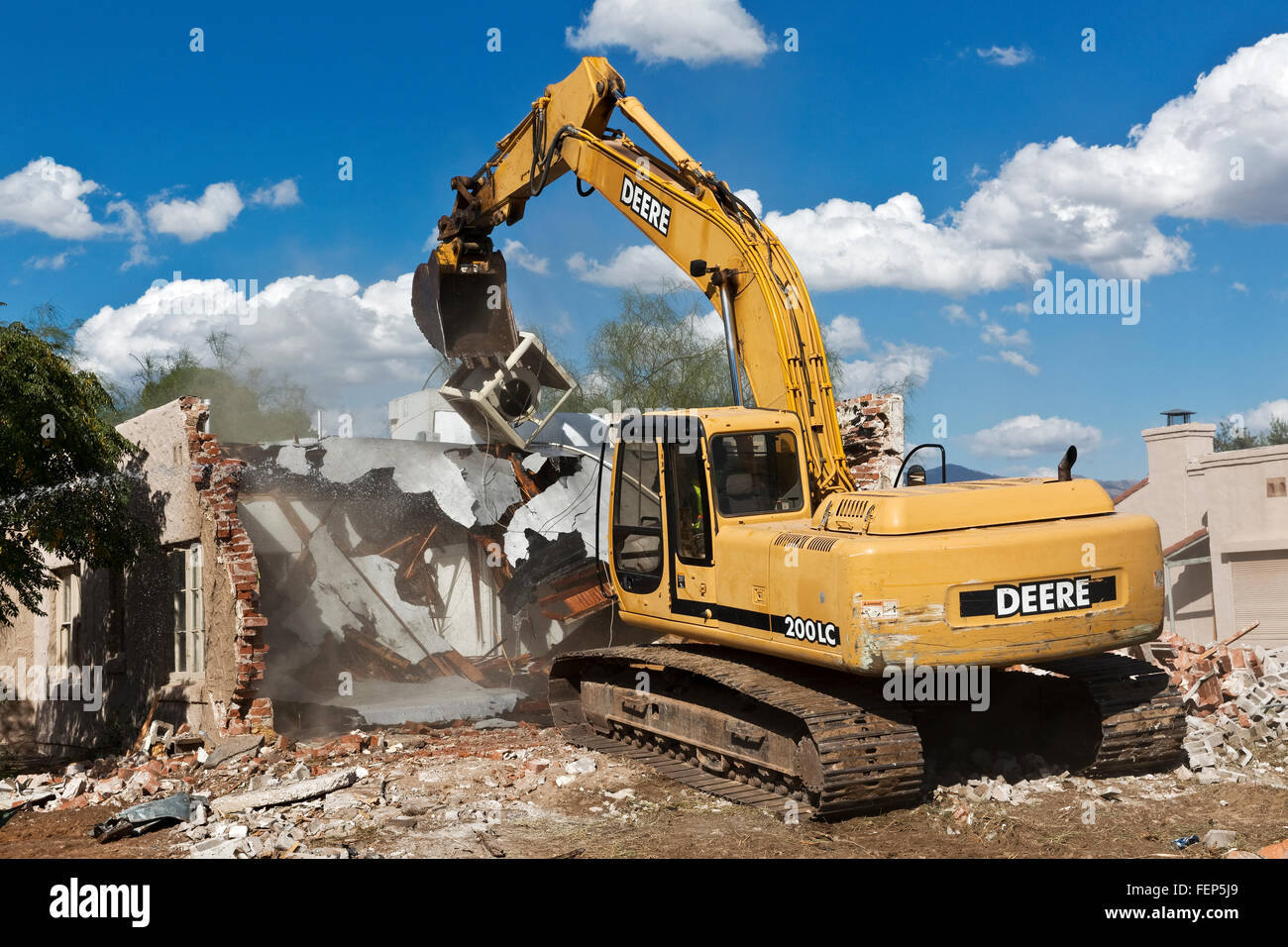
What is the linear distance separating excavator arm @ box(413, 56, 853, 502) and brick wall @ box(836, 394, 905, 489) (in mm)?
Answer: 3849

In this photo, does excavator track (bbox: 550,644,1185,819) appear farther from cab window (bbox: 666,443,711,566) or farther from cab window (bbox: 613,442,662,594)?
cab window (bbox: 666,443,711,566)

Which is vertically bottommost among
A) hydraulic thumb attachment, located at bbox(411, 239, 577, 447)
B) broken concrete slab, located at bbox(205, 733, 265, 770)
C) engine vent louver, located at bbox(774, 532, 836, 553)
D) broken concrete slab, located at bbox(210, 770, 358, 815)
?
broken concrete slab, located at bbox(205, 733, 265, 770)

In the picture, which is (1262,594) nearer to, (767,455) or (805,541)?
(767,455)

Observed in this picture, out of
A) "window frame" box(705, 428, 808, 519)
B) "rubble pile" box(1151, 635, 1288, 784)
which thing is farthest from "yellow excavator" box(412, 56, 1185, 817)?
"rubble pile" box(1151, 635, 1288, 784)

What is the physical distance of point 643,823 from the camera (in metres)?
7.06

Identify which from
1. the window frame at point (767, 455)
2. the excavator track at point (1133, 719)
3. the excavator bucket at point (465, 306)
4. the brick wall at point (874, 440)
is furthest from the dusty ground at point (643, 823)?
the excavator bucket at point (465, 306)

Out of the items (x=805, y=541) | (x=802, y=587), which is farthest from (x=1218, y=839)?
(x=805, y=541)

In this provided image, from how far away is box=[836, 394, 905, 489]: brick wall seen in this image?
12.2m

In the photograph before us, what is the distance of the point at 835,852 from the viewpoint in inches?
244

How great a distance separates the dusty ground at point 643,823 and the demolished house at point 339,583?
2.70 m

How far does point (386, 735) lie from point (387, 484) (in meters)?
3.59

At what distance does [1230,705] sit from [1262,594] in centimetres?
1041

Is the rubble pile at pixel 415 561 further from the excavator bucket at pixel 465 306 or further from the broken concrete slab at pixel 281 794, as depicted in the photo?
the broken concrete slab at pixel 281 794
